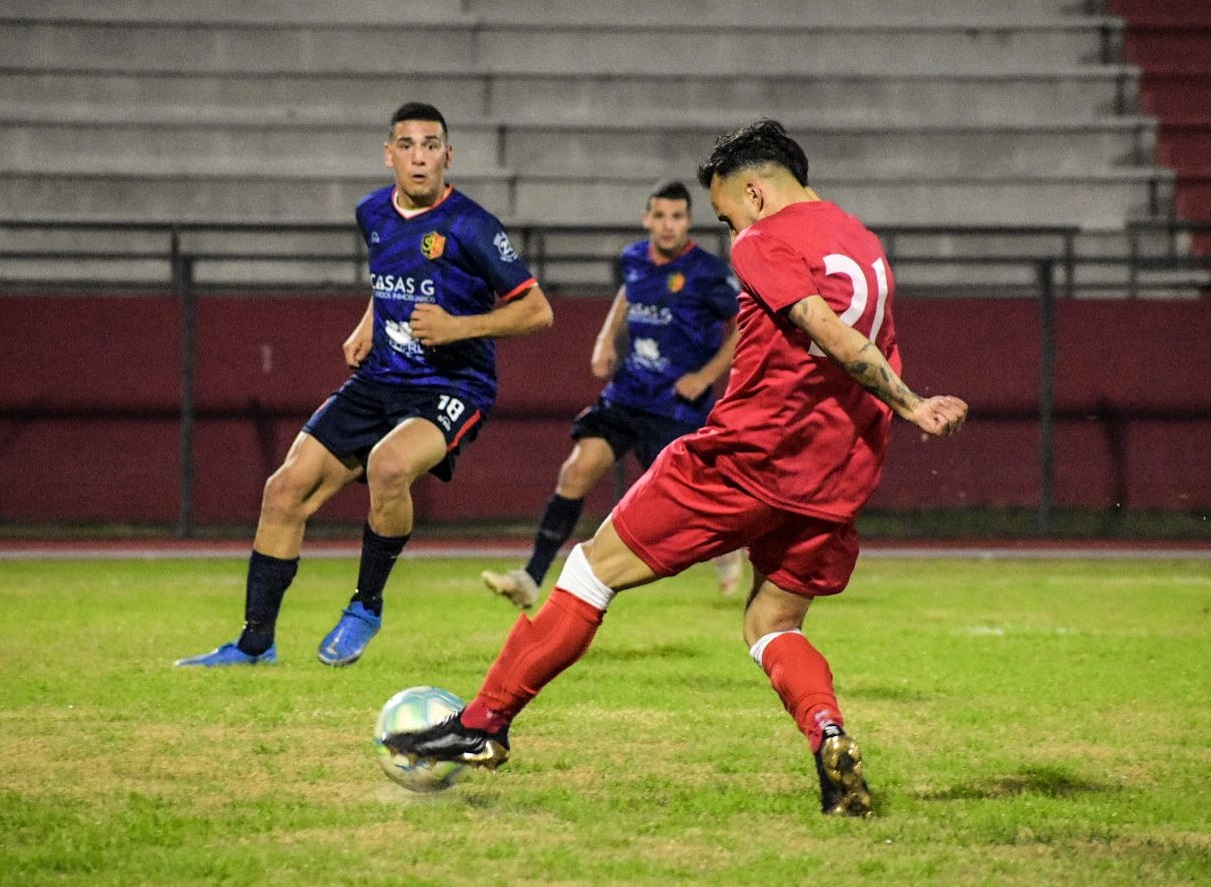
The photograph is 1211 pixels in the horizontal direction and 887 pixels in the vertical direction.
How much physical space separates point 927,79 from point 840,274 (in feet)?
53.4

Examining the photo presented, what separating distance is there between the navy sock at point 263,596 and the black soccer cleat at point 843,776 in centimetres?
338

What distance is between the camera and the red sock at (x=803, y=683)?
5.25m

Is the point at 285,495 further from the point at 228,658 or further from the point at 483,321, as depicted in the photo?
the point at 483,321

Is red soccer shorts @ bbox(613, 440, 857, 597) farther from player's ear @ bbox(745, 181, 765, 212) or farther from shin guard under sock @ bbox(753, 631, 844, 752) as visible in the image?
player's ear @ bbox(745, 181, 765, 212)

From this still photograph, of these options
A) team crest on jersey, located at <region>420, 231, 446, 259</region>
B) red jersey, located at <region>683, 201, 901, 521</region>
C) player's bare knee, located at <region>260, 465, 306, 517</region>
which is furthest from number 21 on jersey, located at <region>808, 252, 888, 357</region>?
player's bare knee, located at <region>260, 465, 306, 517</region>

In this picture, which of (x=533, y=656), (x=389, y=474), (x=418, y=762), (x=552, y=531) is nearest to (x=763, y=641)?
(x=533, y=656)

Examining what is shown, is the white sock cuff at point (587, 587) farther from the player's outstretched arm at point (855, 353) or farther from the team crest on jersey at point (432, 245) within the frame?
the team crest on jersey at point (432, 245)

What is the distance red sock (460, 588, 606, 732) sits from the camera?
5344mm

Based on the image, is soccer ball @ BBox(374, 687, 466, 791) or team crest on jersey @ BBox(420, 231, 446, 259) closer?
soccer ball @ BBox(374, 687, 466, 791)

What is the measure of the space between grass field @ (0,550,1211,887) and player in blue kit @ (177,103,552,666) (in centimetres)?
37

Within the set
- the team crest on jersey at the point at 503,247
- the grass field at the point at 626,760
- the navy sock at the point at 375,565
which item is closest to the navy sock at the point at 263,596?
the grass field at the point at 626,760

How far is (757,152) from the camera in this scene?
538 centimetres

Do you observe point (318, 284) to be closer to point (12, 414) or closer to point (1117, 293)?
point (12, 414)

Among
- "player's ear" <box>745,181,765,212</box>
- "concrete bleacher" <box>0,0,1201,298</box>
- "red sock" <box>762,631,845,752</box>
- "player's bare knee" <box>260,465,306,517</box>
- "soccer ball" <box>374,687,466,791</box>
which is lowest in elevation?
"soccer ball" <box>374,687,466,791</box>
